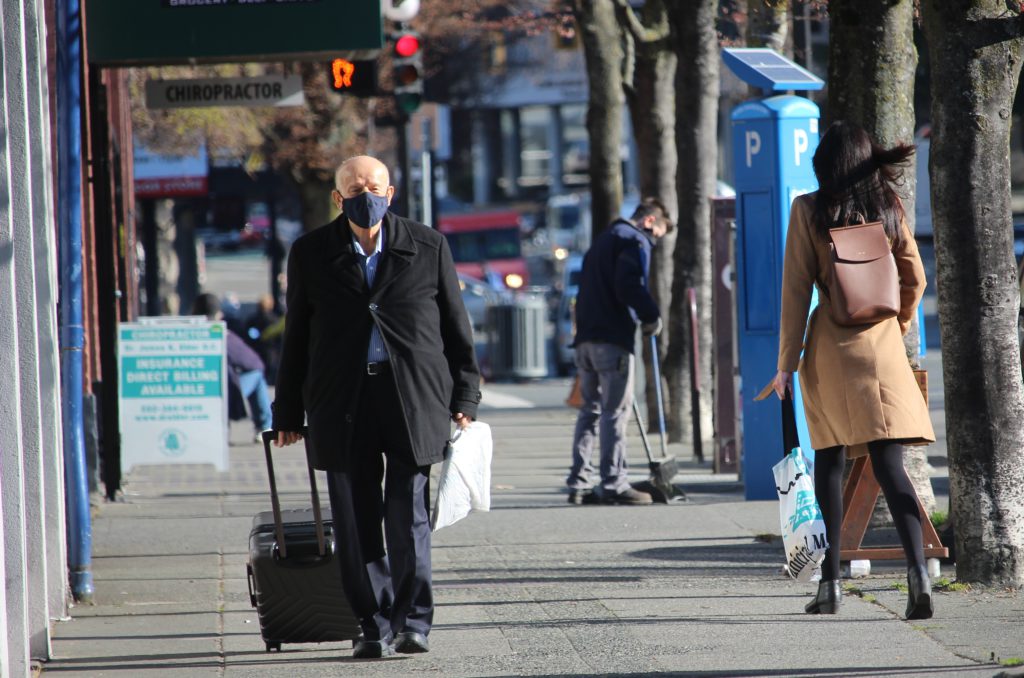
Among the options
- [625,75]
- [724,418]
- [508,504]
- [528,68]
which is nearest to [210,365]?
[508,504]

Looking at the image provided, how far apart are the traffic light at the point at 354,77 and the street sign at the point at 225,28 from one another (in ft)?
11.3

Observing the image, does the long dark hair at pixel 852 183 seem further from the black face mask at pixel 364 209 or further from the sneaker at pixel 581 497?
the sneaker at pixel 581 497

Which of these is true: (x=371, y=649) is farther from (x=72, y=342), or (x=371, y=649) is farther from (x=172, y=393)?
(x=172, y=393)

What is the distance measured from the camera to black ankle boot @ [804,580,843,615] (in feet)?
21.3

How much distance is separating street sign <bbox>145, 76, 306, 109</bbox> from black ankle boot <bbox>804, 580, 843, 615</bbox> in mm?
6482

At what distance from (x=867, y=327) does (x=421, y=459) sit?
5.74ft

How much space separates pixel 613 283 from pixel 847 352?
4260mm

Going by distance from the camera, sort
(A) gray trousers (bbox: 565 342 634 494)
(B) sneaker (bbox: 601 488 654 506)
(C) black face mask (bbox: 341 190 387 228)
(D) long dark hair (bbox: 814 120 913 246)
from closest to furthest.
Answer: (C) black face mask (bbox: 341 190 387 228) < (D) long dark hair (bbox: 814 120 913 246) < (A) gray trousers (bbox: 565 342 634 494) < (B) sneaker (bbox: 601 488 654 506)

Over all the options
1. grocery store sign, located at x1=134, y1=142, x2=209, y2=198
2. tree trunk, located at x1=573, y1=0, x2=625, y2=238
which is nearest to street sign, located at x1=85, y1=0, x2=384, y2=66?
tree trunk, located at x1=573, y1=0, x2=625, y2=238

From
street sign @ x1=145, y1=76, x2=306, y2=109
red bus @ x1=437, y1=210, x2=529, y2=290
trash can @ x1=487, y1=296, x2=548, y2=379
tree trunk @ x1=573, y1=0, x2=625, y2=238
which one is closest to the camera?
street sign @ x1=145, y1=76, x2=306, y2=109

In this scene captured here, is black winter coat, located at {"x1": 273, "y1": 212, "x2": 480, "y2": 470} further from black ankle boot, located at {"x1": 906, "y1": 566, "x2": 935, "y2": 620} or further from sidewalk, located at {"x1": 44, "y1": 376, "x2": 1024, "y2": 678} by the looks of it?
black ankle boot, located at {"x1": 906, "y1": 566, "x2": 935, "y2": 620}

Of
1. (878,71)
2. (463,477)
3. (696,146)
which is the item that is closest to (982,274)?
(878,71)

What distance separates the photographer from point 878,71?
324 inches

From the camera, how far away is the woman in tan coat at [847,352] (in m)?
6.31
